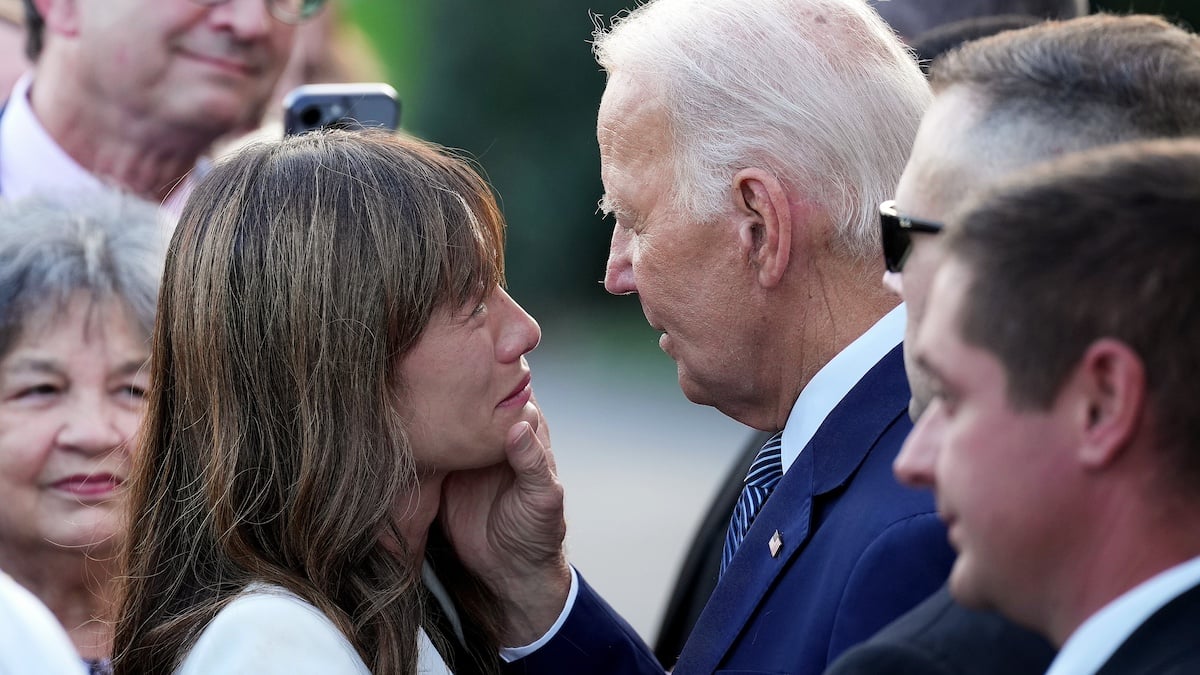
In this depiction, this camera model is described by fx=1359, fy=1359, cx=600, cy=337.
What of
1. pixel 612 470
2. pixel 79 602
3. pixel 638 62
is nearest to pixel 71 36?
pixel 79 602

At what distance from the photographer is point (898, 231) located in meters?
1.78

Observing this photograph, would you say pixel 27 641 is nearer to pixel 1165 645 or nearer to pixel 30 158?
pixel 1165 645

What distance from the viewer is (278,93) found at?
14.1 ft

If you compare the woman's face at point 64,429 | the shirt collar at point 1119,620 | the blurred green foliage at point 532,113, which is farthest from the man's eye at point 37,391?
the blurred green foliage at point 532,113

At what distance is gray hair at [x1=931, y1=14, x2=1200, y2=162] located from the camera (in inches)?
63.4

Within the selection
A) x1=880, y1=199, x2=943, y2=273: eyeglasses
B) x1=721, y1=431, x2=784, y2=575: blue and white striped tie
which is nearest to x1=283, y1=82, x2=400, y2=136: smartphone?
x1=721, y1=431, x2=784, y2=575: blue and white striped tie

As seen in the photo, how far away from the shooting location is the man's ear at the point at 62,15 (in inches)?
146

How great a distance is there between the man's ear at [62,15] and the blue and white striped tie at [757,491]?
2.34m

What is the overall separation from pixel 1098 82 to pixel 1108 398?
0.59m

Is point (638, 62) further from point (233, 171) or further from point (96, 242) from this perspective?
point (96, 242)

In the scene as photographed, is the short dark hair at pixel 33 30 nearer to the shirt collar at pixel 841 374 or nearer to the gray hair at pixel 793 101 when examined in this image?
the gray hair at pixel 793 101

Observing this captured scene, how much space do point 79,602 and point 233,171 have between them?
1.13 metres

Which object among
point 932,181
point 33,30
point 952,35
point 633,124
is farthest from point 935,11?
point 33,30

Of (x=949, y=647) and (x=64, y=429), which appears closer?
(x=949, y=647)
